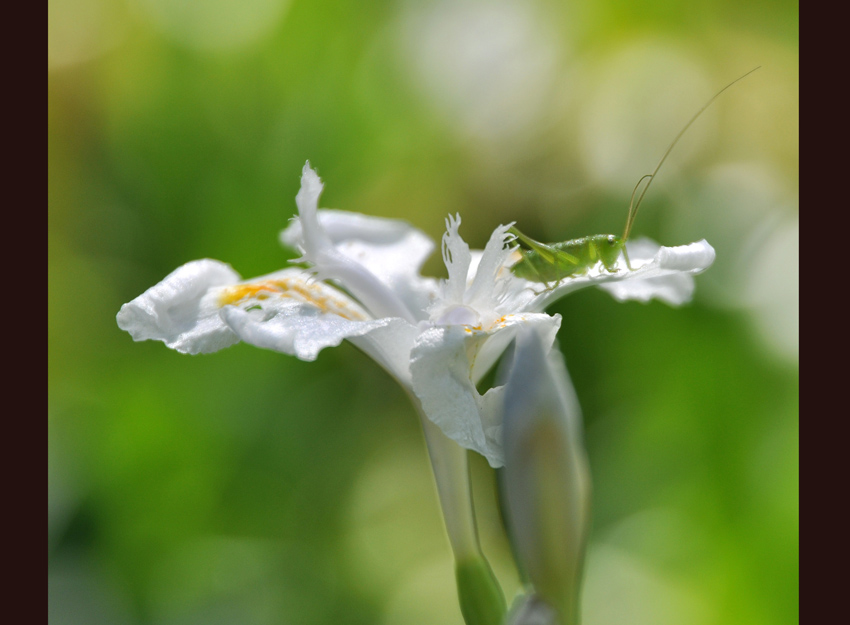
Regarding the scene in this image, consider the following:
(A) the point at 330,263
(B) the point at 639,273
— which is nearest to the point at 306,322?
(A) the point at 330,263

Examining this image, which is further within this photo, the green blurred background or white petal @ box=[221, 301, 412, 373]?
the green blurred background

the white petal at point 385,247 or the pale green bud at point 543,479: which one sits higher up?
the white petal at point 385,247

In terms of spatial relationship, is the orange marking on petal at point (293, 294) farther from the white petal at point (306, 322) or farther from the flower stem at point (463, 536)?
the flower stem at point (463, 536)

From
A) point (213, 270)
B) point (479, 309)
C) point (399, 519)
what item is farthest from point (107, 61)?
point (479, 309)

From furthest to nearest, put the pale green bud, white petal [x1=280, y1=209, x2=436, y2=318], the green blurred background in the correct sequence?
the green blurred background → white petal [x1=280, y1=209, x2=436, y2=318] → the pale green bud

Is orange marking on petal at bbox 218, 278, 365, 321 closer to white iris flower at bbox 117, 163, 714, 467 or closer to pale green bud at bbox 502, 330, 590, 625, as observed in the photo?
white iris flower at bbox 117, 163, 714, 467

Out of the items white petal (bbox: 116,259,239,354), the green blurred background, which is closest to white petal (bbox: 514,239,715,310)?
white petal (bbox: 116,259,239,354)

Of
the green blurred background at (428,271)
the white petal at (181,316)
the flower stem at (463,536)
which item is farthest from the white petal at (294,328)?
the green blurred background at (428,271)

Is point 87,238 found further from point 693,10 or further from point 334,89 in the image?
point 693,10
